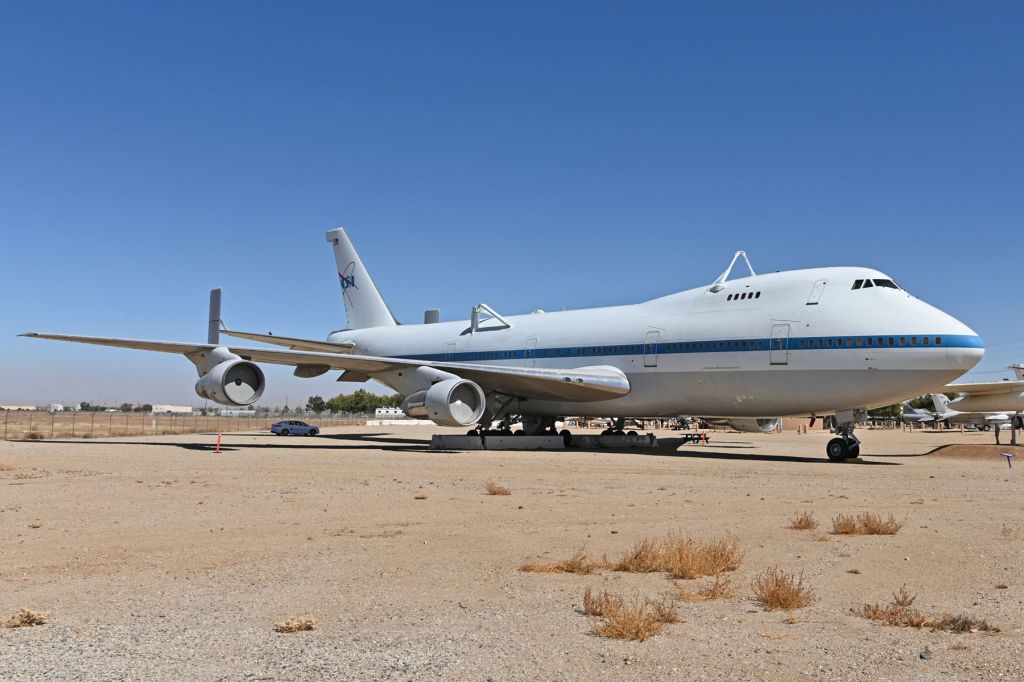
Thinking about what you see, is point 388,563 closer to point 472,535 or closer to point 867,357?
point 472,535

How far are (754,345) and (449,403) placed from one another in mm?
9824

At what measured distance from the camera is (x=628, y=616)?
549cm

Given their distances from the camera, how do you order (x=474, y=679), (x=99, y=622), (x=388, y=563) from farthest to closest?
1. (x=388, y=563)
2. (x=99, y=622)
3. (x=474, y=679)

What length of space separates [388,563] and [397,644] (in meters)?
2.67

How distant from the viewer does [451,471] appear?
62.3 feet

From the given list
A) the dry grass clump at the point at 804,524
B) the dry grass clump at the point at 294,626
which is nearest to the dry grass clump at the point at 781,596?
the dry grass clump at the point at 294,626

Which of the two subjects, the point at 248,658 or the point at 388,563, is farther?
the point at 388,563

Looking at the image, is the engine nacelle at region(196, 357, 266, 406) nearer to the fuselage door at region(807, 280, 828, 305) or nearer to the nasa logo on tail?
the nasa logo on tail

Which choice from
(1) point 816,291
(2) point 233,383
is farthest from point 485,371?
(1) point 816,291

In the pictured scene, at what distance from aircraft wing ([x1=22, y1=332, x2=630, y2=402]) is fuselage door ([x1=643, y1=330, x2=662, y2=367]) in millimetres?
1069

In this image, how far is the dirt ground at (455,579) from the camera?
4.86 meters

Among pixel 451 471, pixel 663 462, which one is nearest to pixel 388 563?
pixel 451 471

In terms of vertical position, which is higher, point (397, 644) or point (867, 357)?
point (867, 357)

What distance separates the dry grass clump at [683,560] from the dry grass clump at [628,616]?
3.44 feet
